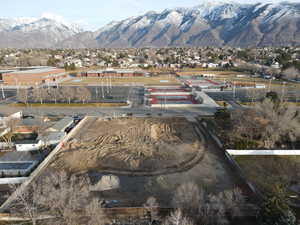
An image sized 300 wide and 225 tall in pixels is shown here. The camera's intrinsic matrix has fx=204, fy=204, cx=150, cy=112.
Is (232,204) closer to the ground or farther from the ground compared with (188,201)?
closer to the ground

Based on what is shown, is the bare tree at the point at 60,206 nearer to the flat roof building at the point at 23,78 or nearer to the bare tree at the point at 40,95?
the bare tree at the point at 40,95

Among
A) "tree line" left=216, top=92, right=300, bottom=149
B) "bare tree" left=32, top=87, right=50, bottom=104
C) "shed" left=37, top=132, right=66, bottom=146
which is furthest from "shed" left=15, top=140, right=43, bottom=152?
"tree line" left=216, top=92, right=300, bottom=149

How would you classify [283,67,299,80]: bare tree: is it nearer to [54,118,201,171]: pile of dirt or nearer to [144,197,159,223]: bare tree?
[54,118,201,171]: pile of dirt

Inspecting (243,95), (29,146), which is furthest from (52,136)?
(243,95)

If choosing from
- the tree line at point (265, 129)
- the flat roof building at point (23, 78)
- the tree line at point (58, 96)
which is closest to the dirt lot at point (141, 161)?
the tree line at point (265, 129)

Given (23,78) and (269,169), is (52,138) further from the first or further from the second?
(23,78)

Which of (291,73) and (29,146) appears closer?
(29,146)

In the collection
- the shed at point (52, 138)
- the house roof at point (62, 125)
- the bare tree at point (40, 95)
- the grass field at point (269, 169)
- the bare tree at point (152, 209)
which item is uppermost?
the bare tree at point (40, 95)

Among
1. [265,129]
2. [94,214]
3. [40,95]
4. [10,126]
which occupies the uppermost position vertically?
[40,95]
